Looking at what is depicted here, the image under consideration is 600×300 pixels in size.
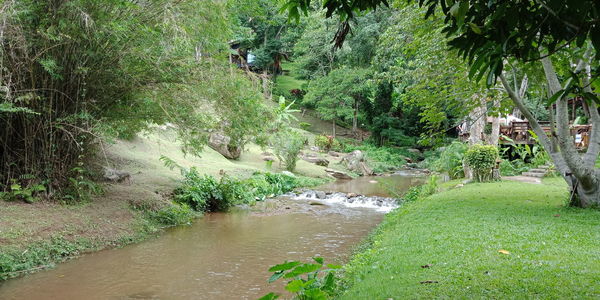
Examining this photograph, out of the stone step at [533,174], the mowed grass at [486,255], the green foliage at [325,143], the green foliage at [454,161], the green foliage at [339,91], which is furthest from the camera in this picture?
the green foliage at [339,91]

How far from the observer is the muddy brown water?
6258 mm

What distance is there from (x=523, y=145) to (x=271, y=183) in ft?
39.6

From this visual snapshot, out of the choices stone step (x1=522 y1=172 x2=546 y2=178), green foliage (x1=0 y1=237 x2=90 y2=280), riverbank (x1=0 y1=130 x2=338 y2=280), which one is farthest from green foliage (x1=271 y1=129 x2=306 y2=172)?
Answer: green foliage (x1=0 y1=237 x2=90 y2=280)

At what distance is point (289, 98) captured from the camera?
133 feet

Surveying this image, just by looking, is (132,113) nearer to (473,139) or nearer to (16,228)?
(16,228)

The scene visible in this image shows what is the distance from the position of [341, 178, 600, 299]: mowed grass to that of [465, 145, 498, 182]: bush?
4045mm

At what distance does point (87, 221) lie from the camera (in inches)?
335

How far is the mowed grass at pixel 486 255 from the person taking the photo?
4164 mm

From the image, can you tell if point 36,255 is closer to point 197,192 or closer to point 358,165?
point 197,192

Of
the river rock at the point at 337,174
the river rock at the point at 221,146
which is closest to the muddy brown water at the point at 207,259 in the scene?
the river rock at the point at 221,146

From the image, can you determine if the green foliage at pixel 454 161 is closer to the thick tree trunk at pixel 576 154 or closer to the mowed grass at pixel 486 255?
the mowed grass at pixel 486 255

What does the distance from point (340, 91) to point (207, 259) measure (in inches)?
977

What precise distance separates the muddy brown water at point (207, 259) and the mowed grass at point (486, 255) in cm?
155

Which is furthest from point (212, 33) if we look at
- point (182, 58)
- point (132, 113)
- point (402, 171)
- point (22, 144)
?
point (402, 171)
